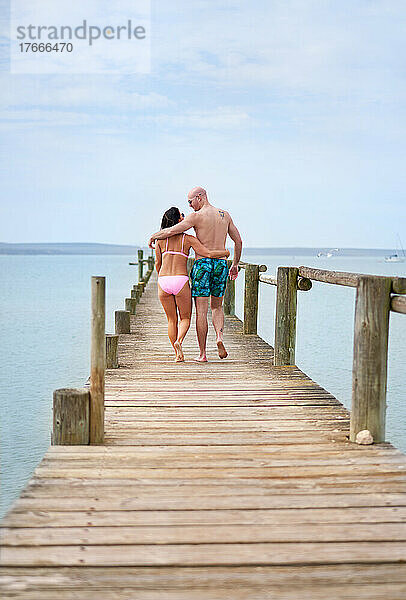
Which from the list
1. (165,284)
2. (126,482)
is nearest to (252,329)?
(165,284)

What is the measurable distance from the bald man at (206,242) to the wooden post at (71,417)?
3.19 meters

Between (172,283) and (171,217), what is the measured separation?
652 millimetres

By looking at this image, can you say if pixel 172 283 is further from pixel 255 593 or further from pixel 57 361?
pixel 57 361

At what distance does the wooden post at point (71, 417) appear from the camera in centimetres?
402

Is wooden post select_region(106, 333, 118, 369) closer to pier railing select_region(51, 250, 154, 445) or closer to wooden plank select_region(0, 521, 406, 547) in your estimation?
pier railing select_region(51, 250, 154, 445)

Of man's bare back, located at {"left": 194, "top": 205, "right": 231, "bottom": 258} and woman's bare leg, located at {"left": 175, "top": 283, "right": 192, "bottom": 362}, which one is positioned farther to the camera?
woman's bare leg, located at {"left": 175, "top": 283, "right": 192, "bottom": 362}

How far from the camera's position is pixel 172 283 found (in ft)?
23.8

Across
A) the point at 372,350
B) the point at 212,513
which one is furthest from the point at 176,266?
the point at 212,513

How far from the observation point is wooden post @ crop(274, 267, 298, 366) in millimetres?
7008

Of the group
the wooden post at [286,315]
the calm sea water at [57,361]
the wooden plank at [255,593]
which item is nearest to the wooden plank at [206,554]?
the wooden plank at [255,593]

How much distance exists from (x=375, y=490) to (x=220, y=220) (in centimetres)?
410

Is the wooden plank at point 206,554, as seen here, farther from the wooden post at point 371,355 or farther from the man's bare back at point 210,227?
the man's bare back at point 210,227

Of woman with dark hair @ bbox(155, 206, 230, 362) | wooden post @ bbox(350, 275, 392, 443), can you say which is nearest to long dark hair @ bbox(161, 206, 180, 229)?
woman with dark hair @ bbox(155, 206, 230, 362)

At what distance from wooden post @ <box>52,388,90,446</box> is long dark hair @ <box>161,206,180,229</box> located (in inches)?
130
